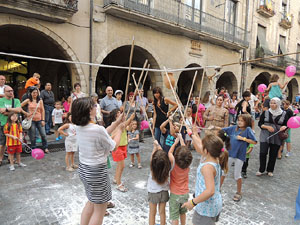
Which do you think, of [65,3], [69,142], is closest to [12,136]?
[69,142]

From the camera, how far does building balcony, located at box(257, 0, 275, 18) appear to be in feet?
51.2

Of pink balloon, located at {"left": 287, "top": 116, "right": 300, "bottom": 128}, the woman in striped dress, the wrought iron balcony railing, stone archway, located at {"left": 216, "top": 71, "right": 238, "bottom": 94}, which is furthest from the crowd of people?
stone archway, located at {"left": 216, "top": 71, "right": 238, "bottom": 94}

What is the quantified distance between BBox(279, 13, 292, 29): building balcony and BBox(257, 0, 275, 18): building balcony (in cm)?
244

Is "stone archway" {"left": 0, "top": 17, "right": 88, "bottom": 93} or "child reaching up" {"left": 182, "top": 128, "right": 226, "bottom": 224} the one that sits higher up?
"stone archway" {"left": 0, "top": 17, "right": 88, "bottom": 93}

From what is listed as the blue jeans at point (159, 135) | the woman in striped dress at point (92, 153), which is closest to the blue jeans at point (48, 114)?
the blue jeans at point (159, 135)

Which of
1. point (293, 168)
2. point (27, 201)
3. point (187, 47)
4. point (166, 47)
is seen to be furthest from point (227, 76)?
point (27, 201)

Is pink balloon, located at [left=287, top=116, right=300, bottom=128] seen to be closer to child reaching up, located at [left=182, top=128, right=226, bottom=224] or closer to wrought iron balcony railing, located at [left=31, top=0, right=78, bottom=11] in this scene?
child reaching up, located at [left=182, top=128, right=226, bottom=224]

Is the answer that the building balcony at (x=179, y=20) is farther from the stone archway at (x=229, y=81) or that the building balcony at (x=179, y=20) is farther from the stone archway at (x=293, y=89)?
the stone archway at (x=293, y=89)

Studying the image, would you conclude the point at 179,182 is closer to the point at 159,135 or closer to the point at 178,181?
the point at 178,181

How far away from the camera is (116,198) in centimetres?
333

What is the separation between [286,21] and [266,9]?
4246 mm

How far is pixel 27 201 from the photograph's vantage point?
3.18 meters

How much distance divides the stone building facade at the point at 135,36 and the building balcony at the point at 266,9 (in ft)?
0.24

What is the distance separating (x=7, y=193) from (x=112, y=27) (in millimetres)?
7354
